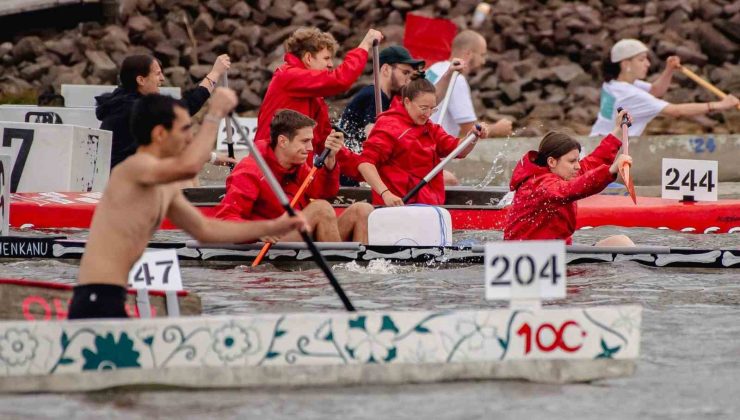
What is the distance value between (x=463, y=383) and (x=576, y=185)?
129 inches

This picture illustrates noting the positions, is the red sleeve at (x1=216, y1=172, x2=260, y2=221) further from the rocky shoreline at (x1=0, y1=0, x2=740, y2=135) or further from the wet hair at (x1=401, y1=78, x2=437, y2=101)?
the rocky shoreline at (x1=0, y1=0, x2=740, y2=135)

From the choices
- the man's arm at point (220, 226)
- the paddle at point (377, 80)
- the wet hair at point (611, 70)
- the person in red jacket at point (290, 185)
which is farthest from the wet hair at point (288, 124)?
the wet hair at point (611, 70)

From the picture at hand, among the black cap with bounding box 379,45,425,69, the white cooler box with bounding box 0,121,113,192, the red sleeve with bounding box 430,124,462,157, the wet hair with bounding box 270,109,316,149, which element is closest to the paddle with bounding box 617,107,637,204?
the wet hair with bounding box 270,109,316,149

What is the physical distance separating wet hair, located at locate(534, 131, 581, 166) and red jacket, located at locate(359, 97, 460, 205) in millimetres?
2176

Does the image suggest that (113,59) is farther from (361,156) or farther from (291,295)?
(291,295)

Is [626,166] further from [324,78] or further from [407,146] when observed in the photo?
[324,78]

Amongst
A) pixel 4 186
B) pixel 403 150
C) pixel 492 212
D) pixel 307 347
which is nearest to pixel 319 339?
pixel 307 347

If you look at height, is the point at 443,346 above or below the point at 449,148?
below

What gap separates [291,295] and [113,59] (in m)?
14.3

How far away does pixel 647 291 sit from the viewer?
9875 mm

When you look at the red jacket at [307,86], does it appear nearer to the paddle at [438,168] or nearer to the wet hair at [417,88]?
the wet hair at [417,88]

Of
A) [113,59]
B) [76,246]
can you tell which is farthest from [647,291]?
[113,59]

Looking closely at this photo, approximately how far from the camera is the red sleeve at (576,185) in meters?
9.49

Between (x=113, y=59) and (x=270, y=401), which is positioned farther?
(x=113, y=59)
